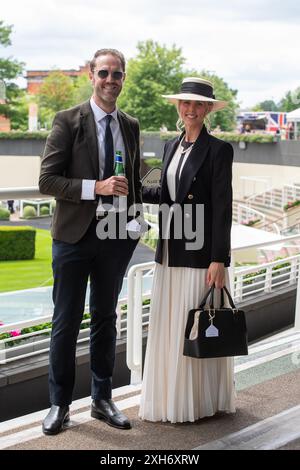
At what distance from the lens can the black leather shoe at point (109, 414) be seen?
9.27ft

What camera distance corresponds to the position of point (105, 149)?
106 inches

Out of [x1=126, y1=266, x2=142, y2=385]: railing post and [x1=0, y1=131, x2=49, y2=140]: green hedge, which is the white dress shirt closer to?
[x1=126, y1=266, x2=142, y2=385]: railing post

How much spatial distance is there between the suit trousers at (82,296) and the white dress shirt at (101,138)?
13 cm

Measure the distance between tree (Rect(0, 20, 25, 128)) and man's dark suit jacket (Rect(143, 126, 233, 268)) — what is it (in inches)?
1927

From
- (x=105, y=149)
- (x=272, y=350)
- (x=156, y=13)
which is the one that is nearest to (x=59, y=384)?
(x=105, y=149)

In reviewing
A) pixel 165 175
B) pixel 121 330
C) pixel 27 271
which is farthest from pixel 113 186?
pixel 27 271

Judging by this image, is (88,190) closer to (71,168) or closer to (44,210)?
(71,168)

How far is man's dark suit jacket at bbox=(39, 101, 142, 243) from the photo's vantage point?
2.62 m

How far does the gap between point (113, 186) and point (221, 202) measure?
0.42 metres

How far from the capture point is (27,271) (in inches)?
205

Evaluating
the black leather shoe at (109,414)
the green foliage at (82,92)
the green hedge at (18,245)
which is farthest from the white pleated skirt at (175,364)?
the green foliage at (82,92)

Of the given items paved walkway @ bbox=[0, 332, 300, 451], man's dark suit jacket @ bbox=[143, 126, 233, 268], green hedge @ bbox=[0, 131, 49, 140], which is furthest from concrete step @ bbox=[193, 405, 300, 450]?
green hedge @ bbox=[0, 131, 49, 140]

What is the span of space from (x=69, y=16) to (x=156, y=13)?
17.7m

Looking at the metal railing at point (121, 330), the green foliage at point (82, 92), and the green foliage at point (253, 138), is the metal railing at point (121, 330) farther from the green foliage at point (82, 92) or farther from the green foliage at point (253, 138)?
the green foliage at point (82, 92)
